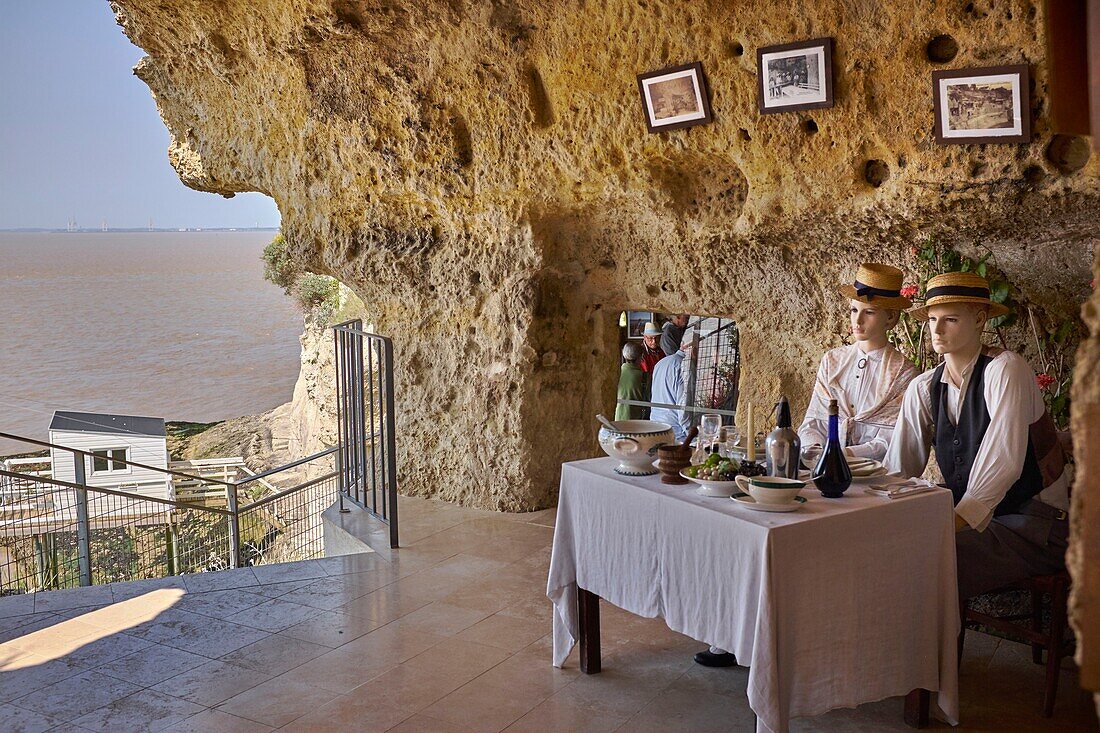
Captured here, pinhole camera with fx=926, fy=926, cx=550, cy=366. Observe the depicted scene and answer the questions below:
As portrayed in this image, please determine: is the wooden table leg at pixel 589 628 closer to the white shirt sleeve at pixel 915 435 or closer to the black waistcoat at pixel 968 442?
the white shirt sleeve at pixel 915 435

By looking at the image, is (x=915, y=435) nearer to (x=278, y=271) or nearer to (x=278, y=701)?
(x=278, y=701)

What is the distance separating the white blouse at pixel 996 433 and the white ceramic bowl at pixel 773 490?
866 millimetres

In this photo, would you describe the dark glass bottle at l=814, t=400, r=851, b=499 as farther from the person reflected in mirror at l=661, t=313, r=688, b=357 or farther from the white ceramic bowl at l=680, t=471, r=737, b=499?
the person reflected in mirror at l=661, t=313, r=688, b=357

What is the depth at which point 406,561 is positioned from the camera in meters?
5.85

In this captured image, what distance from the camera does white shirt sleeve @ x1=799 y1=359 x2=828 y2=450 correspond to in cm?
441

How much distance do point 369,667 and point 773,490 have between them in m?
2.18

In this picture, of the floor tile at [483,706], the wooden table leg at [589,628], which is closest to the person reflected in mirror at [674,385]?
the wooden table leg at [589,628]

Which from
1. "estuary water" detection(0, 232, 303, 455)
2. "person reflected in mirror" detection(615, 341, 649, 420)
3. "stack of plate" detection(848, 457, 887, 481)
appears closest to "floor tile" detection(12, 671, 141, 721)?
"stack of plate" detection(848, 457, 887, 481)

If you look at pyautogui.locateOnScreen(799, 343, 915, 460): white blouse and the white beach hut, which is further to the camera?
the white beach hut

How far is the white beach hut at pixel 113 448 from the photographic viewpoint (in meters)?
16.0

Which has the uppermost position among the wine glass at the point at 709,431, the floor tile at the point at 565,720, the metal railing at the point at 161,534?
the wine glass at the point at 709,431

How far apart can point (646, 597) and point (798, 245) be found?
120 inches

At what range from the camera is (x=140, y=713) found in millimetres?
3846

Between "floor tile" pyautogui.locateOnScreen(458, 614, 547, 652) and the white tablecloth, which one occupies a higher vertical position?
→ the white tablecloth
